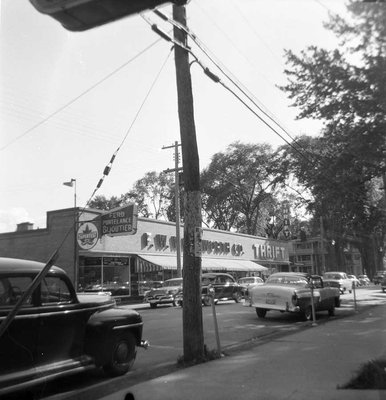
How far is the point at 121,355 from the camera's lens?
294 inches

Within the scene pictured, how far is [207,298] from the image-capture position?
23312mm

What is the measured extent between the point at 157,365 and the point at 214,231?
31.0m

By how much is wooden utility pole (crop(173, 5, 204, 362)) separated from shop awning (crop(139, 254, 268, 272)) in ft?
70.7

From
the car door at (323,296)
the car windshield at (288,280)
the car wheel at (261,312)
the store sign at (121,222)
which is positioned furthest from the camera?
the store sign at (121,222)

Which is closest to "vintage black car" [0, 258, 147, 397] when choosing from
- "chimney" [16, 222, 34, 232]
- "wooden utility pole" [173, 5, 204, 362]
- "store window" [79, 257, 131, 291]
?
"wooden utility pole" [173, 5, 204, 362]

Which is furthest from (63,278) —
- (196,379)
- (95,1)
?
(95,1)

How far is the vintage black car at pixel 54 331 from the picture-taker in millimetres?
5730

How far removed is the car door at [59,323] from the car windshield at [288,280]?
10.3m

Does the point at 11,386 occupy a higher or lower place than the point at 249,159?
lower

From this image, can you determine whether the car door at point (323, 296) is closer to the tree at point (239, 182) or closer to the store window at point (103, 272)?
the store window at point (103, 272)

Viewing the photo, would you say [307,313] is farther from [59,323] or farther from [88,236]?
[88,236]

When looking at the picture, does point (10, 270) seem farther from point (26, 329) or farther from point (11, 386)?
point (11, 386)

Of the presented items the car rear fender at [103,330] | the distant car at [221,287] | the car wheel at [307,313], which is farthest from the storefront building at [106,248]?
the car rear fender at [103,330]

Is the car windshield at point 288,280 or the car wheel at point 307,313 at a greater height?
the car windshield at point 288,280
